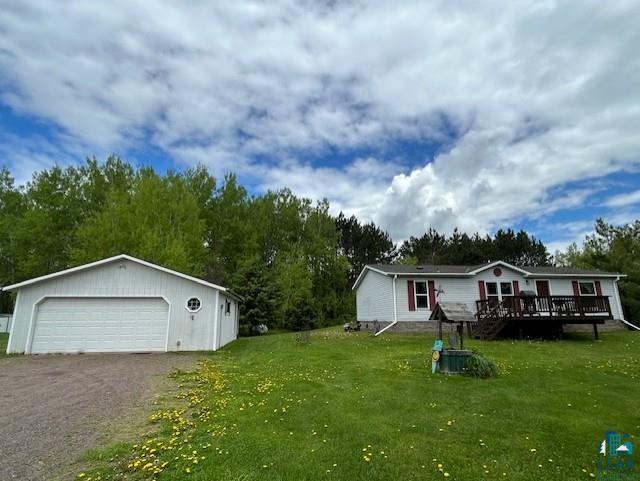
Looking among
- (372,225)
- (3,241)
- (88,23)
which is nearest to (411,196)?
(372,225)

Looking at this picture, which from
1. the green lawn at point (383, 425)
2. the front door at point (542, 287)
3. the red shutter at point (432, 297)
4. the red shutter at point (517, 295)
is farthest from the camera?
the front door at point (542, 287)

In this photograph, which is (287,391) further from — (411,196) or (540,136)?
(411,196)

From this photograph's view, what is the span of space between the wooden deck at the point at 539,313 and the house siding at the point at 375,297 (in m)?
4.80

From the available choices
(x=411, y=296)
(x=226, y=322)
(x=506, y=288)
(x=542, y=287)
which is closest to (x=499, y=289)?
(x=506, y=288)

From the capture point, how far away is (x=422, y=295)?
1900 centimetres

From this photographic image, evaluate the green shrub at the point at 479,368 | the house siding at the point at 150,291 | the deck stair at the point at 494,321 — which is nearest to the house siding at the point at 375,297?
the deck stair at the point at 494,321

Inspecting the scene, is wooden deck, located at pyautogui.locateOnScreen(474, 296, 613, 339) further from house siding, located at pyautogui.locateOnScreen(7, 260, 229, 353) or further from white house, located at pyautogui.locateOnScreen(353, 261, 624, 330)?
house siding, located at pyautogui.locateOnScreen(7, 260, 229, 353)

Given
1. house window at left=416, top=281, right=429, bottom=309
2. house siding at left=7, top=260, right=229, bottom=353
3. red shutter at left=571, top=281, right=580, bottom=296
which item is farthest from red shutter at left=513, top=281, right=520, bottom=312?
house siding at left=7, top=260, right=229, bottom=353

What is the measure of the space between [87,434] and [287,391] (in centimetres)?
347

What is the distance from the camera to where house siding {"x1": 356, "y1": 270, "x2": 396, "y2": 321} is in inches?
766

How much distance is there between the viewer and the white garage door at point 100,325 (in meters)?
13.5

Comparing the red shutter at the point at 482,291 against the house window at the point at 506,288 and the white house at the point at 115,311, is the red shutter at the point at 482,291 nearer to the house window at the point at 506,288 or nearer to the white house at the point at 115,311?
the house window at the point at 506,288

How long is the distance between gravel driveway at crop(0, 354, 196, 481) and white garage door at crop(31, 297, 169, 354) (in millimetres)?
1280

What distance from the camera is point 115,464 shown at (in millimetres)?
3797
